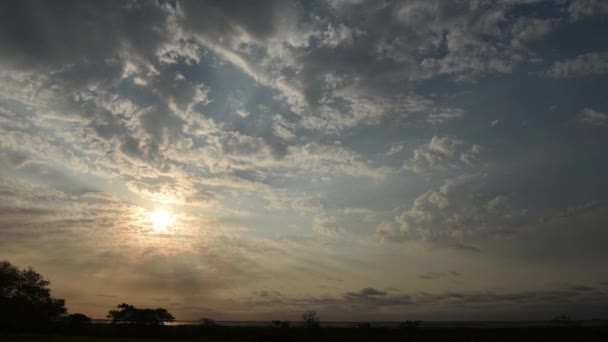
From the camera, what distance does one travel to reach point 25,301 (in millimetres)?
96312

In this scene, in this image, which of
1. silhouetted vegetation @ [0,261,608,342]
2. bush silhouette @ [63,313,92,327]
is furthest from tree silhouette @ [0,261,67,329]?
bush silhouette @ [63,313,92,327]

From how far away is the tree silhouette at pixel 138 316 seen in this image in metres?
123

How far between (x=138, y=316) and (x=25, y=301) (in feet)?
113

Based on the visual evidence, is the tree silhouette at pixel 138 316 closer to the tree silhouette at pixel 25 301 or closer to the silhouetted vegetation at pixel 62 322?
the silhouetted vegetation at pixel 62 322

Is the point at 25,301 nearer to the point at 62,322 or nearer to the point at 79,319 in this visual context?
the point at 62,322

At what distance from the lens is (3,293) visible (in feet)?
316

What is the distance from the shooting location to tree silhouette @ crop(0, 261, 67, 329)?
3632 inches

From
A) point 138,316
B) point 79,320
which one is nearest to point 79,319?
point 79,320

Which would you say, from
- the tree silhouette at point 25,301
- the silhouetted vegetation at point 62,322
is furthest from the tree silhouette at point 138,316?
the tree silhouette at point 25,301

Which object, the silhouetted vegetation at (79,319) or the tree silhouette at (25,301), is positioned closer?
the tree silhouette at (25,301)

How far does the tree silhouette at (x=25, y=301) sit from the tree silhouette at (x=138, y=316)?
1988 cm

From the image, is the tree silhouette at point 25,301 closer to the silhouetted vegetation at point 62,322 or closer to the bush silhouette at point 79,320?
the silhouetted vegetation at point 62,322

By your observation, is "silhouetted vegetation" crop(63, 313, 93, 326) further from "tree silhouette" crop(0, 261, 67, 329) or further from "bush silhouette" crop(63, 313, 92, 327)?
"tree silhouette" crop(0, 261, 67, 329)

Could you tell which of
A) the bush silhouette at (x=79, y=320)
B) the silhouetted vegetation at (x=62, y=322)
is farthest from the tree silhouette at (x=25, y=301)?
the bush silhouette at (x=79, y=320)
